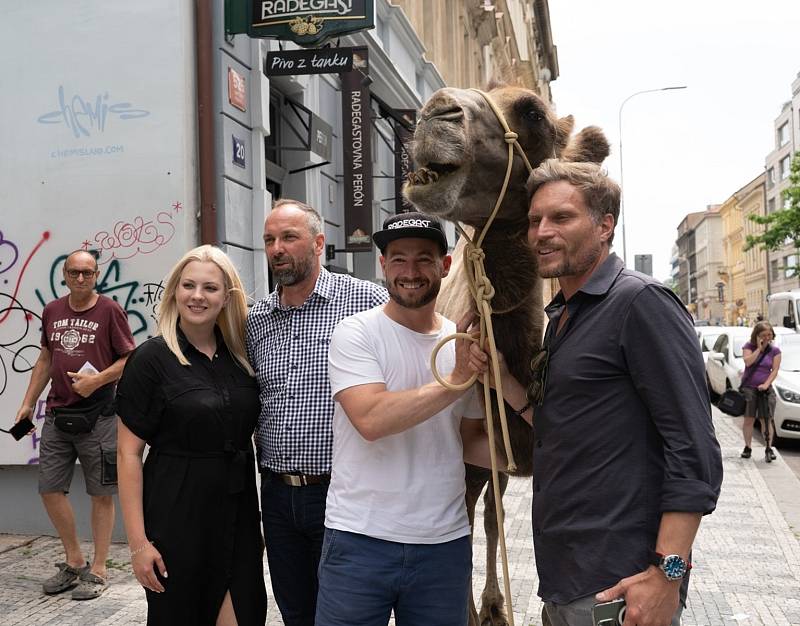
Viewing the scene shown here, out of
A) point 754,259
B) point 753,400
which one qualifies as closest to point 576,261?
point 753,400

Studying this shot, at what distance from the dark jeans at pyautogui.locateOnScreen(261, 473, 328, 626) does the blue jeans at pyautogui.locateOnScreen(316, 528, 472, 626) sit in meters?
0.49

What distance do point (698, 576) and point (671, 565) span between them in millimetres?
→ 4293

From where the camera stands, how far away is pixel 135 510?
2936mm

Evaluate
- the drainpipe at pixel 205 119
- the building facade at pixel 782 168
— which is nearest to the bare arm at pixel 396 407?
the drainpipe at pixel 205 119

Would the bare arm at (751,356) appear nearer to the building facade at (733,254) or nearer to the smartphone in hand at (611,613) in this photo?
the smartphone in hand at (611,613)

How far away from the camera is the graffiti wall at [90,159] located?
21.6 ft

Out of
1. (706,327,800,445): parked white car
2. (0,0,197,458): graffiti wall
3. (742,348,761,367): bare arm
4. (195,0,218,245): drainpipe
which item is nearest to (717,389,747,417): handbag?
(706,327,800,445): parked white car

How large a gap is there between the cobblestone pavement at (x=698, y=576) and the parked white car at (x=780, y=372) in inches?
57.4

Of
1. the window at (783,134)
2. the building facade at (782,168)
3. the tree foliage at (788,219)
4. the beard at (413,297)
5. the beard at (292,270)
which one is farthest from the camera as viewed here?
the window at (783,134)

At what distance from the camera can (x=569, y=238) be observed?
6.94 ft

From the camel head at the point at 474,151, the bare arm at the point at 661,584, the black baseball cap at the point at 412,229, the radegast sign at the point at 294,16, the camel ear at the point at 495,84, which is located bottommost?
the bare arm at the point at 661,584

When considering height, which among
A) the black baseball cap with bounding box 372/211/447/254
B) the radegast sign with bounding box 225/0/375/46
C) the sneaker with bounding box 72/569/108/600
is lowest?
the sneaker with bounding box 72/569/108/600

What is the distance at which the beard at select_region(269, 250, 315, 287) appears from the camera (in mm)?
3234

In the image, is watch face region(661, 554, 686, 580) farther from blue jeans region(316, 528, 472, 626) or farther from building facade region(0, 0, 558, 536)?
building facade region(0, 0, 558, 536)
